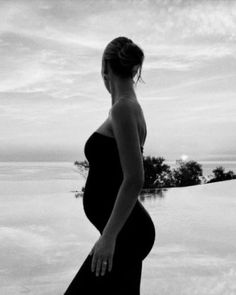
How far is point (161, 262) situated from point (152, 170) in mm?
19037

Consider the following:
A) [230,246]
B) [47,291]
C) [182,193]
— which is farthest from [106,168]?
[182,193]

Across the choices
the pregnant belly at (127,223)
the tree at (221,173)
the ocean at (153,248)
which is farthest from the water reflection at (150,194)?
the tree at (221,173)

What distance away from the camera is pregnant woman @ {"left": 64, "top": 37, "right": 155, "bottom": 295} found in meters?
1.61

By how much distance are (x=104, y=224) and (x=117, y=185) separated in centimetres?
16

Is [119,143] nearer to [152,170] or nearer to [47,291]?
[47,291]

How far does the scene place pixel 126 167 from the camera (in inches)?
63.5

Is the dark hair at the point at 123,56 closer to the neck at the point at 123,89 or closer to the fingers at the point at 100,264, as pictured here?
the neck at the point at 123,89

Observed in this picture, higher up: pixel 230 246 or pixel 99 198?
pixel 99 198

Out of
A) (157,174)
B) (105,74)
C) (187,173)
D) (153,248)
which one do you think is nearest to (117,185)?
(105,74)

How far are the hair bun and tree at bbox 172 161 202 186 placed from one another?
71.2 feet

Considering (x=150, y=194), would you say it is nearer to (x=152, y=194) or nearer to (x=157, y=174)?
(x=152, y=194)

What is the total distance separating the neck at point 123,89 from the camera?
5.60ft

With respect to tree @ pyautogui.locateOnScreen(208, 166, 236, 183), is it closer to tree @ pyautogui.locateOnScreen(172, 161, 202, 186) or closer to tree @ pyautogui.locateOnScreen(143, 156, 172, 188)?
tree @ pyautogui.locateOnScreen(172, 161, 202, 186)

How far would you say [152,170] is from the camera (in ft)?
76.1
